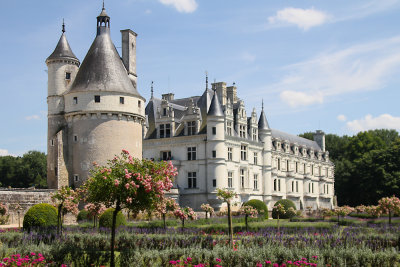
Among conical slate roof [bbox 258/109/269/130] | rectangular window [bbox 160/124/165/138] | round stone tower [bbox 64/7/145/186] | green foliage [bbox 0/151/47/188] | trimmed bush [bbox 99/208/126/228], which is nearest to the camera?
trimmed bush [bbox 99/208/126/228]

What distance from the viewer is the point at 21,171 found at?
74562 mm

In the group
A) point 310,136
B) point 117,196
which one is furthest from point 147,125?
point 310,136

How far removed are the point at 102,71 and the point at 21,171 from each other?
41.1m

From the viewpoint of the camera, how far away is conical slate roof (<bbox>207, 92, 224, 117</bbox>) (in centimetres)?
4581

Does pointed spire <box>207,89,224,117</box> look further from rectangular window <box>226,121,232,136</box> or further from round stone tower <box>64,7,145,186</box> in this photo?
round stone tower <box>64,7,145,186</box>

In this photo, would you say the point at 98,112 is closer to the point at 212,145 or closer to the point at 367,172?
the point at 212,145

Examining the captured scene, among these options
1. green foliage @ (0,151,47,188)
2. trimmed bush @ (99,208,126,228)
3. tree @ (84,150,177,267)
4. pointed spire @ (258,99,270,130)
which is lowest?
trimmed bush @ (99,208,126,228)

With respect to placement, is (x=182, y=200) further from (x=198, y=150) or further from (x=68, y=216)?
(x=68, y=216)

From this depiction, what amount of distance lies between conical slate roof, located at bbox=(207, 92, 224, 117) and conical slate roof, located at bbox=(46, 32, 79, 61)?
41.8 ft

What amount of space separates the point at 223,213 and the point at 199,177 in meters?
6.40

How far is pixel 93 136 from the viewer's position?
38.5 metres

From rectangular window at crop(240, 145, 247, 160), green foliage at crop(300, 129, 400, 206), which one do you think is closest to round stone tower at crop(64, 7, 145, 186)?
rectangular window at crop(240, 145, 247, 160)

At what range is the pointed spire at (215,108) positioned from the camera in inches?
1804

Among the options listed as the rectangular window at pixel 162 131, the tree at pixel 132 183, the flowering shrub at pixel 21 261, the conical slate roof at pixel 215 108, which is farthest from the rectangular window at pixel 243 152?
the flowering shrub at pixel 21 261
